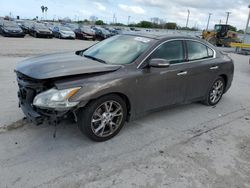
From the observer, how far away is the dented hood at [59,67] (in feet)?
10.4

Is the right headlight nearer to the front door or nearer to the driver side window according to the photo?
the front door

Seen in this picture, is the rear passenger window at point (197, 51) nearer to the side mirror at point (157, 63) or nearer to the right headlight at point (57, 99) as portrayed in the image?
the side mirror at point (157, 63)

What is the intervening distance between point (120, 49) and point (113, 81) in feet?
3.16

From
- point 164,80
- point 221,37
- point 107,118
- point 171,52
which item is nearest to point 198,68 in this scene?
point 171,52

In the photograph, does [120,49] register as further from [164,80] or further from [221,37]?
[221,37]

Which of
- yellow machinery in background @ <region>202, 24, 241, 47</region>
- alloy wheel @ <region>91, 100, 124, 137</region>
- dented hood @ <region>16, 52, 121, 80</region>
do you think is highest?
yellow machinery in background @ <region>202, 24, 241, 47</region>

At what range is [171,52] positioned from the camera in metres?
4.33

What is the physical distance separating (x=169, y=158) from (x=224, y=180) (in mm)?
722

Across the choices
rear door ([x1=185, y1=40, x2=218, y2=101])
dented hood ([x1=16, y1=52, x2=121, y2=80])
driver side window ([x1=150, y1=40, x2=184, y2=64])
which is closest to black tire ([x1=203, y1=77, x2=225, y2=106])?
rear door ([x1=185, y1=40, x2=218, y2=101])

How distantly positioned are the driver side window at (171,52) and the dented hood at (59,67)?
81 cm

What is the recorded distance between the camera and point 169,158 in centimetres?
331

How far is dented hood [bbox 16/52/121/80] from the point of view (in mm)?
3184

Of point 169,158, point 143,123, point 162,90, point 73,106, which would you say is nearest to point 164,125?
point 143,123

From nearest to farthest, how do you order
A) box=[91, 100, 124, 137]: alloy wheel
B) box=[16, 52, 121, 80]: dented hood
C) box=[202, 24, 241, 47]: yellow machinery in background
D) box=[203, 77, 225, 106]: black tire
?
box=[16, 52, 121, 80]: dented hood → box=[91, 100, 124, 137]: alloy wheel → box=[203, 77, 225, 106]: black tire → box=[202, 24, 241, 47]: yellow machinery in background
